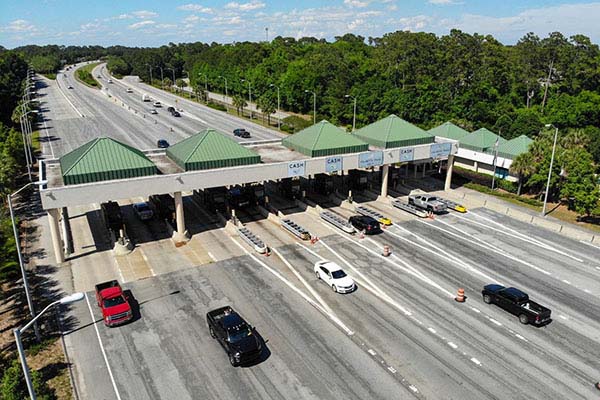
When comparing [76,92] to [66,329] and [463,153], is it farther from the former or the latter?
[66,329]

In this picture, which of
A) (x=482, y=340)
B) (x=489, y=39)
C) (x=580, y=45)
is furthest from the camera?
(x=489, y=39)

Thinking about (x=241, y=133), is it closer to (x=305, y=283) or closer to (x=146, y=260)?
(x=146, y=260)

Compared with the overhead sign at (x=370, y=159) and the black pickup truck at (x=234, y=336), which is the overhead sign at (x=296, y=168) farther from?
the black pickup truck at (x=234, y=336)

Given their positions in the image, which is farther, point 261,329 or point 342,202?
point 342,202

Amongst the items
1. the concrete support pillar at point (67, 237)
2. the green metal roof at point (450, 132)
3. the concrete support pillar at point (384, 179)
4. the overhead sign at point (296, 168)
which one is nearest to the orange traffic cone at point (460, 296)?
the overhead sign at point (296, 168)

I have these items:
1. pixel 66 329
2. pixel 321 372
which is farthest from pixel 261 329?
pixel 66 329

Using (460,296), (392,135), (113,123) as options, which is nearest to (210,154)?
(392,135)
